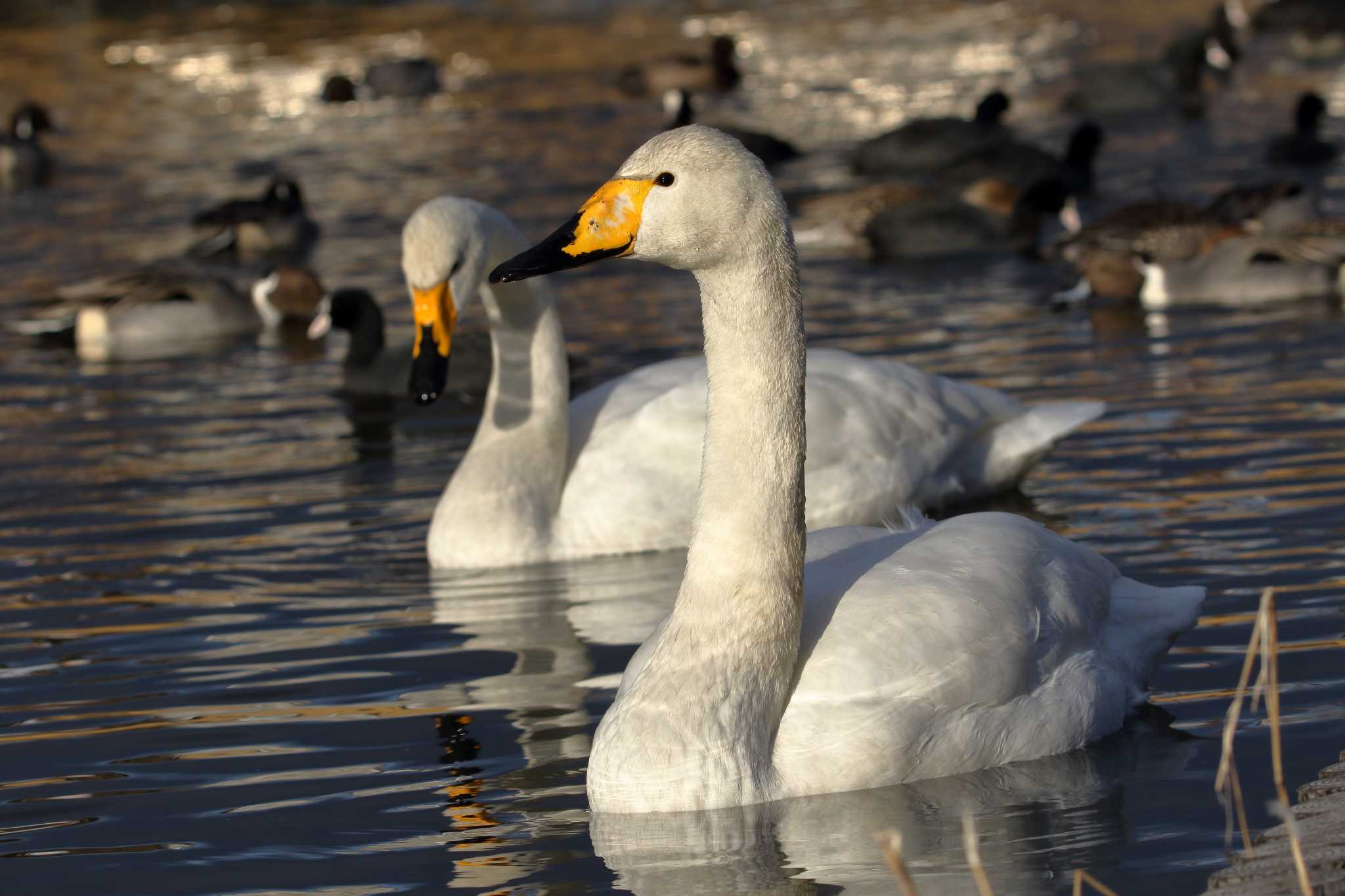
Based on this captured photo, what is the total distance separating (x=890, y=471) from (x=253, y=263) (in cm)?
1291

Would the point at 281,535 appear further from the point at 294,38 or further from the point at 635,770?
the point at 294,38

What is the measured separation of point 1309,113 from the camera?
21.5 m

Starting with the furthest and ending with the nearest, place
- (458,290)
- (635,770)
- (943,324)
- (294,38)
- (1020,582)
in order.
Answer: (294,38)
(943,324)
(458,290)
(1020,582)
(635,770)

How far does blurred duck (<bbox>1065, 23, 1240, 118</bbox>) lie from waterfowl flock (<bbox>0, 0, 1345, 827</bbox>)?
23.7 feet

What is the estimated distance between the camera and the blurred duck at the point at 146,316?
54.8 ft

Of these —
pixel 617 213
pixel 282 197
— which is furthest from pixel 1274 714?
pixel 282 197

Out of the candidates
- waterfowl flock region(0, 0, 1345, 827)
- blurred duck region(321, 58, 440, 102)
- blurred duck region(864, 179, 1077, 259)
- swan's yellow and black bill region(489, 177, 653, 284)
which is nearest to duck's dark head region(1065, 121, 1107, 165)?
waterfowl flock region(0, 0, 1345, 827)

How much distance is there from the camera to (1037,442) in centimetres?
977

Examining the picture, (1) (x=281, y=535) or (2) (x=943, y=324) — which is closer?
(1) (x=281, y=535)

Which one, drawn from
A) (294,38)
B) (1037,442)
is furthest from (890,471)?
(294,38)

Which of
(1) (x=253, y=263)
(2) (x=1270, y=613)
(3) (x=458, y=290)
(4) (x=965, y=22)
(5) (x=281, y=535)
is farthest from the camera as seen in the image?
(4) (x=965, y=22)

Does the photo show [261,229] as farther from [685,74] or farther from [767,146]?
[685,74]

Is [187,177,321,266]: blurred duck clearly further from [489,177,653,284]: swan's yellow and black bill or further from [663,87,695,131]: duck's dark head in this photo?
[489,177,653,284]: swan's yellow and black bill

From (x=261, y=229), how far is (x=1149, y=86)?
11.6 m
